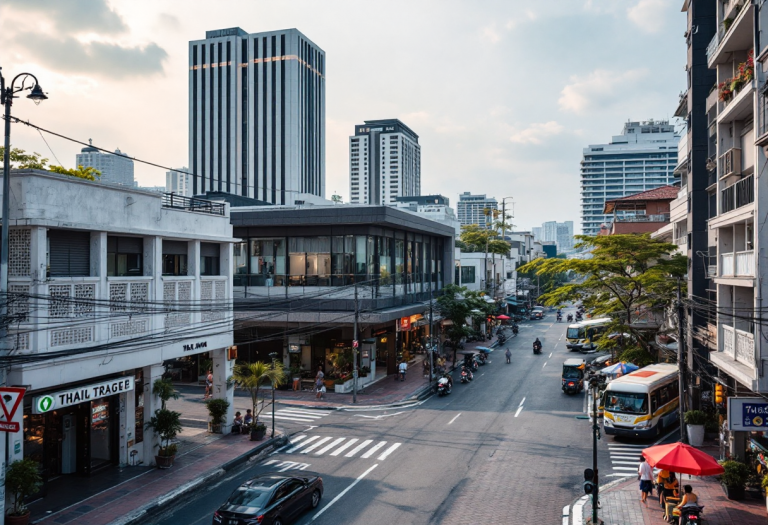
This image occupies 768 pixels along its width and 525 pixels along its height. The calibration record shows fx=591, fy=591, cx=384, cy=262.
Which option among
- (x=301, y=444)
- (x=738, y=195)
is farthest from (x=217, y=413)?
(x=738, y=195)

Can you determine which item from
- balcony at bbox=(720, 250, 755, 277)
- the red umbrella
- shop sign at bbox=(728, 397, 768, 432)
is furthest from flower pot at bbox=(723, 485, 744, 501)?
balcony at bbox=(720, 250, 755, 277)

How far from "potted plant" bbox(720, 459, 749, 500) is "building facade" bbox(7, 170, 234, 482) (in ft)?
67.2

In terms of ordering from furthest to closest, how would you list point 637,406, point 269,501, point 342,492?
1. point 637,406
2. point 342,492
3. point 269,501

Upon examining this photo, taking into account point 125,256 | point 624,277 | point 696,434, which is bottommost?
point 696,434

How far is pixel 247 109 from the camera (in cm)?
12006

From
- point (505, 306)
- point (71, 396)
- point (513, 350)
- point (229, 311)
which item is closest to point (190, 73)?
point (505, 306)

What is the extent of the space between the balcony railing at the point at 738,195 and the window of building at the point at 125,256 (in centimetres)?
2183

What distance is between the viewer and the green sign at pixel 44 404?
57.7 feet

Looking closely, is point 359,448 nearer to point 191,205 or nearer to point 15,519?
point 191,205

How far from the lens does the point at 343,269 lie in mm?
43281

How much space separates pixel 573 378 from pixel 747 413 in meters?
20.7

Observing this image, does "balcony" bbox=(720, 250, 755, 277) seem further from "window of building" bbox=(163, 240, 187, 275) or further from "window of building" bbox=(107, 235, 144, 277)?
"window of building" bbox=(107, 235, 144, 277)

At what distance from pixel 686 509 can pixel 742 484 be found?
4040 millimetres

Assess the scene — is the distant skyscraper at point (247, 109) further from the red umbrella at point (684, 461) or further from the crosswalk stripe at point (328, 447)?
the red umbrella at point (684, 461)
